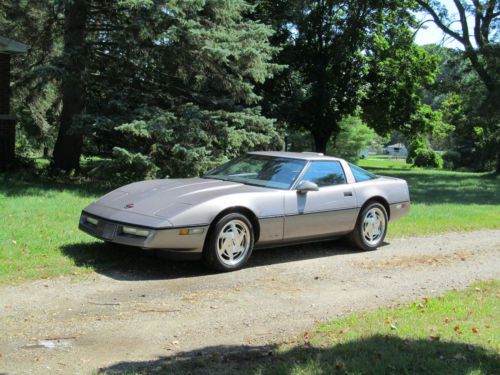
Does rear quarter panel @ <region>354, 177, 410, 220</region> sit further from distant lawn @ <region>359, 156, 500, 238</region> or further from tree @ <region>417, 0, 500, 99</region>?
tree @ <region>417, 0, 500, 99</region>

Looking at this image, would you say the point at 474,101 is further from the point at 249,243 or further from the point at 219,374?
the point at 219,374

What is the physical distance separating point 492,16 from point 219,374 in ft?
90.4

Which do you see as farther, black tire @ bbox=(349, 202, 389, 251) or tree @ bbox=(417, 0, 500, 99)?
tree @ bbox=(417, 0, 500, 99)

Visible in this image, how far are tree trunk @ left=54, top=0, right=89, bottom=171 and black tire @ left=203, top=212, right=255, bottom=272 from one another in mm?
8053

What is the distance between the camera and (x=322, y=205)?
7.65 meters

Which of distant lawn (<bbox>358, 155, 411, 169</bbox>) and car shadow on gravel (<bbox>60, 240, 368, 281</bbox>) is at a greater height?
distant lawn (<bbox>358, 155, 411, 169</bbox>)

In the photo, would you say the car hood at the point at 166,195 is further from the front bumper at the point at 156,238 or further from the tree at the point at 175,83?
the tree at the point at 175,83

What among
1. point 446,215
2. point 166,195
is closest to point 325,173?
point 166,195

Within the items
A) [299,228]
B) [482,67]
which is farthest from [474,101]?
[299,228]

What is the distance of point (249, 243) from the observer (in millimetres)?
6848

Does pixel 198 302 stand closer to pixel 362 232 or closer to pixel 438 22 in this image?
pixel 362 232

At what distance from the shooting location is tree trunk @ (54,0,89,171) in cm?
1371

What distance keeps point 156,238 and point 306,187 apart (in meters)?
2.23

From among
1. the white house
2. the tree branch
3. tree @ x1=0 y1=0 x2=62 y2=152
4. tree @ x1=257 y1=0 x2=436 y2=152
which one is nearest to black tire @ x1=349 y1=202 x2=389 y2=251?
tree @ x1=0 y1=0 x2=62 y2=152
